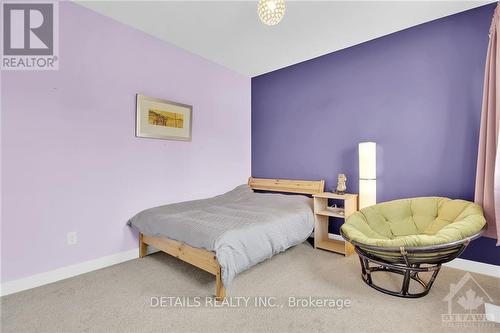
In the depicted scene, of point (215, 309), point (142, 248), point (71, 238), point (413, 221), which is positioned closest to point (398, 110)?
point (413, 221)

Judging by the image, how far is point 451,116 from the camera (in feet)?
7.91

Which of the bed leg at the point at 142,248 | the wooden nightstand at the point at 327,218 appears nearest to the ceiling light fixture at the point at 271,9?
the wooden nightstand at the point at 327,218

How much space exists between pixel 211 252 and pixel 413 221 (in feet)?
6.43

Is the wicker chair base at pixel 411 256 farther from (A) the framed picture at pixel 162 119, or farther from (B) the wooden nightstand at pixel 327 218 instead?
(A) the framed picture at pixel 162 119

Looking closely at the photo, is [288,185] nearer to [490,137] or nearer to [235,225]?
[235,225]

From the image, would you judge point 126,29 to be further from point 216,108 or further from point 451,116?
point 451,116

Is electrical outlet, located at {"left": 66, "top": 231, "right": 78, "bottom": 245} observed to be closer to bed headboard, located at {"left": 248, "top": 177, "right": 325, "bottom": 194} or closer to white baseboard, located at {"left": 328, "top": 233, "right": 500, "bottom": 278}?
bed headboard, located at {"left": 248, "top": 177, "right": 325, "bottom": 194}

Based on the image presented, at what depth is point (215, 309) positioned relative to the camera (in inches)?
68.5

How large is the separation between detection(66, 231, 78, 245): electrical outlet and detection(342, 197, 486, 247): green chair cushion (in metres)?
A: 2.53

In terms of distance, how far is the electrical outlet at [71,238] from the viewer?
222cm

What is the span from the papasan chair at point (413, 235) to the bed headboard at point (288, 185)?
952 mm

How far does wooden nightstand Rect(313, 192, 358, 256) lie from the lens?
2744 millimetres

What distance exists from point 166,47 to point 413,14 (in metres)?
2.83

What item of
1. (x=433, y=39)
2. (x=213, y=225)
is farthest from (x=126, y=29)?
(x=433, y=39)
